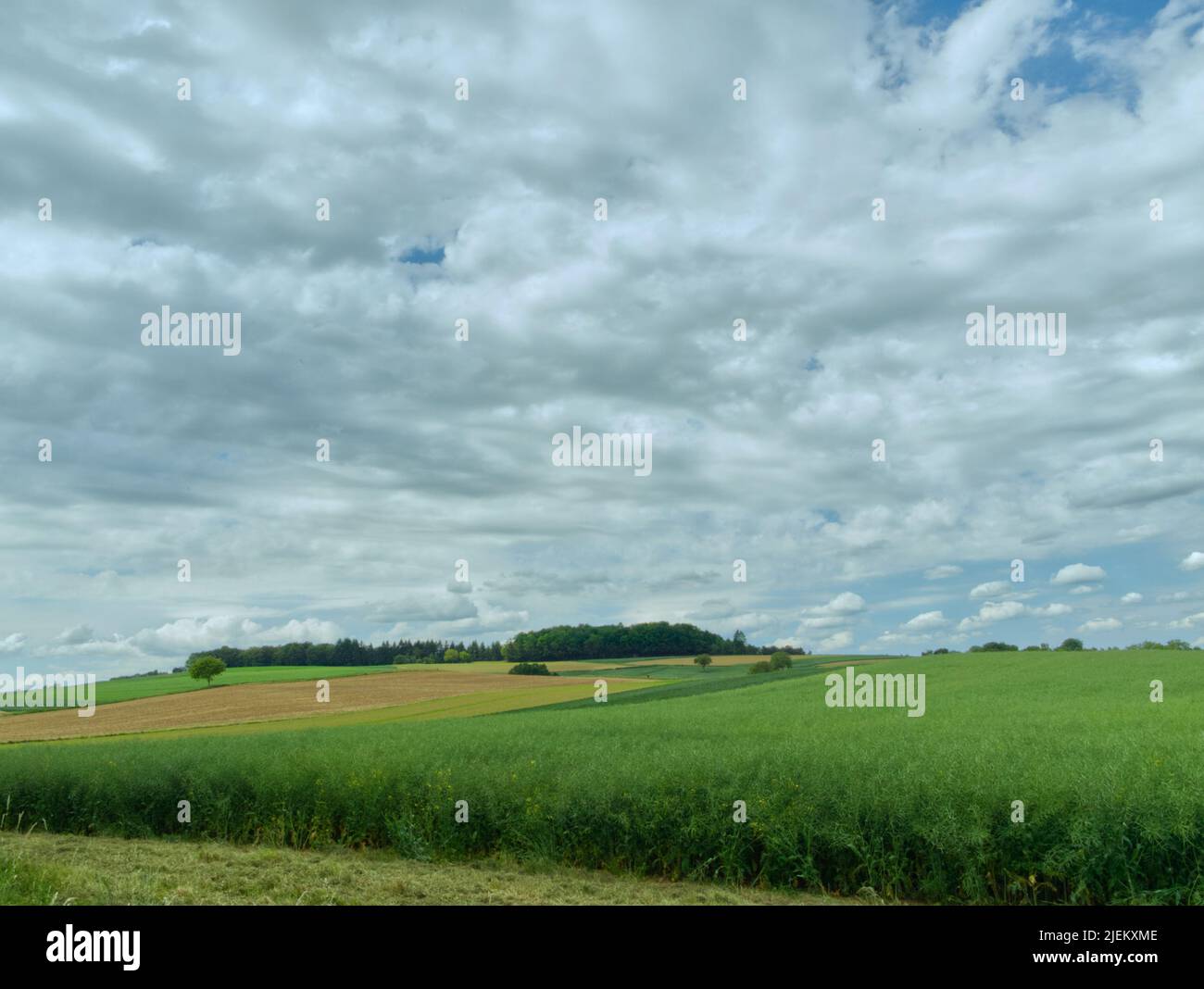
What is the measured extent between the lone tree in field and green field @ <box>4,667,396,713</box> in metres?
0.57

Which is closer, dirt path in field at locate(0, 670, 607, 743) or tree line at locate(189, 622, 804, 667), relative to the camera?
dirt path in field at locate(0, 670, 607, 743)

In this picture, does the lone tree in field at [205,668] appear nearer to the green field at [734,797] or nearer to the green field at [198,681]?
the green field at [198,681]

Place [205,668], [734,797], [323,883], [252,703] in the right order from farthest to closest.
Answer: [205,668]
[252,703]
[734,797]
[323,883]

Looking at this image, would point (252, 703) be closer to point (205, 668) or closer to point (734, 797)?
point (205, 668)

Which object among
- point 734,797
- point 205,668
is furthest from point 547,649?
point 734,797

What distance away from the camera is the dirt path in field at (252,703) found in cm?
4356

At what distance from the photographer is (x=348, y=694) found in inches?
2076

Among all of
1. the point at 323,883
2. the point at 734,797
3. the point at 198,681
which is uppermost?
the point at 734,797

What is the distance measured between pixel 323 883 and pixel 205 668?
2576 inches

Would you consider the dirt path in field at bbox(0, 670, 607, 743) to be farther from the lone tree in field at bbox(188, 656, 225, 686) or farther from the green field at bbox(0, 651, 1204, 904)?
the green field at bbox(0, 651, 1204, 904)

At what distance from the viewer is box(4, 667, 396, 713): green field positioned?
64.4 m

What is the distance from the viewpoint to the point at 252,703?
49.6 meters

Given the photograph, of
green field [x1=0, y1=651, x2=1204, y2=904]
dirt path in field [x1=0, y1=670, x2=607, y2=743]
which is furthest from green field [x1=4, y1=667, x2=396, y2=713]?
green field [x1=0, y1=651, x2=1204, y2=904]
